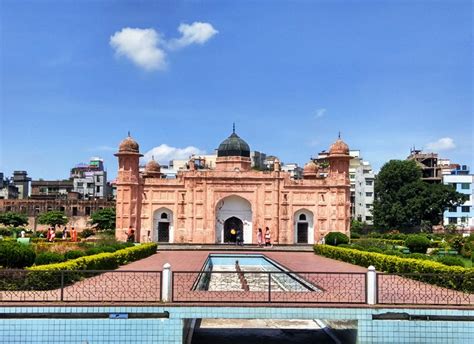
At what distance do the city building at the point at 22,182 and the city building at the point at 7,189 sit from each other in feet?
3.26

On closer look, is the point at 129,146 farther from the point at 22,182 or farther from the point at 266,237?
the point at 22,182

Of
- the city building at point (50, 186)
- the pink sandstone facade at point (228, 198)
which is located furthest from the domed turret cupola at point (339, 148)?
the city building at point (50, 186)

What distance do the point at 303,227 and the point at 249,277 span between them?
18.3 metres

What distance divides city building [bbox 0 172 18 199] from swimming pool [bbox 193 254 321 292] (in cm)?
5458

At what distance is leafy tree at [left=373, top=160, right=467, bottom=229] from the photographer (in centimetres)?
4538

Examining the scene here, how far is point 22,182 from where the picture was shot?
7512 cm

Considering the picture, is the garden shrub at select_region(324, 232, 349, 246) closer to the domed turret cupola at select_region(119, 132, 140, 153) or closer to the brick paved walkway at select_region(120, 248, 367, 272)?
the brick paved walkway at select_region(120, 248, 367, 272)

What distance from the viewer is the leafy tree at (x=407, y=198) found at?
4538cm

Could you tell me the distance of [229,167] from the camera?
116 ft

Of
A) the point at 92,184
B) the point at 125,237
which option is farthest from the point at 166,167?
the point at 125,237

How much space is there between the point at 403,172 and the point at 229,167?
1946 cm

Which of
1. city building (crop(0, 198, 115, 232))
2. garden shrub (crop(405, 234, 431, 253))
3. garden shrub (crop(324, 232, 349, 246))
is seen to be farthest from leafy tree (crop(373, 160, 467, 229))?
city building (crop(0, 198, 115, 232))

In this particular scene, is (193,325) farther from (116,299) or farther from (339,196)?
(339,196)

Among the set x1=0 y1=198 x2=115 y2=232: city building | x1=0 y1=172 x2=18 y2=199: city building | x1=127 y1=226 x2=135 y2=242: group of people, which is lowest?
x1=127 y1=226 x2=135 y2=242: group of people
